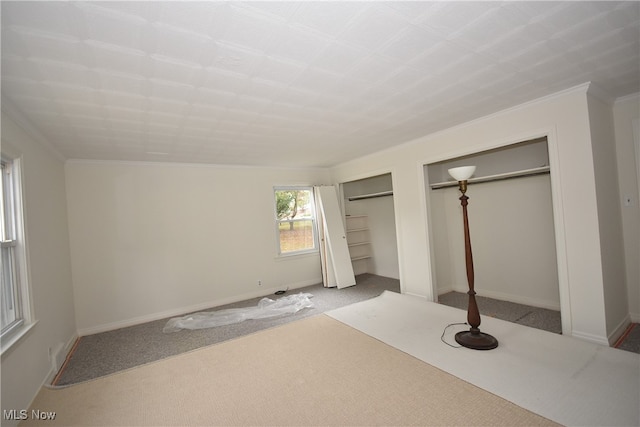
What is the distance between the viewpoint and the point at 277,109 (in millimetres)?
2564

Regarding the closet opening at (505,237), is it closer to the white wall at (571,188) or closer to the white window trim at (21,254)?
the white wall at (571,188)

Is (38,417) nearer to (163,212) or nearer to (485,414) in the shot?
(163,212)

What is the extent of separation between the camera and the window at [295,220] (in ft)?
17.4

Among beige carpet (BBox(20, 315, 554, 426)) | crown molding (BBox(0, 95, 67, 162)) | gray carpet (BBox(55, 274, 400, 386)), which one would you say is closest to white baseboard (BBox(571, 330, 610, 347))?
beige carpet (BBox(20, 315, 554, 426))

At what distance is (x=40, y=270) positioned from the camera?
99.0 inches

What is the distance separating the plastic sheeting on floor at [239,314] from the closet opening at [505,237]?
2.07m

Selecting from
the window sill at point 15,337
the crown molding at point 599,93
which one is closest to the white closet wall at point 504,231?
the crown molding at point 599,93

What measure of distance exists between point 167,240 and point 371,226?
3846 millimetres

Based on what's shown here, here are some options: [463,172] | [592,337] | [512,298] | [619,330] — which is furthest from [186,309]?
[619,330]

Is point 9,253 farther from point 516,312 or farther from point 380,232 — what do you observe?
point 380,232

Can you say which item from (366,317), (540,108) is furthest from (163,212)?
(540,108)

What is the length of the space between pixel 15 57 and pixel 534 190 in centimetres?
487

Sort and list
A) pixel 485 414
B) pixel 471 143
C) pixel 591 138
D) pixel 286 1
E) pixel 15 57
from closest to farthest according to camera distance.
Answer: pixel 286 1 → pixel 15 57 → pixel 485 414 → pixel 591 138 → pixel 471 143

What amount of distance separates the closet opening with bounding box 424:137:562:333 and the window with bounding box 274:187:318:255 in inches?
91.4
